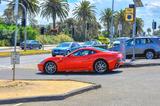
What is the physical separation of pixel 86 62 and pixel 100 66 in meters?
0.71

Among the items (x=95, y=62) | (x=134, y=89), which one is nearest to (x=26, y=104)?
(x=134, y=89)

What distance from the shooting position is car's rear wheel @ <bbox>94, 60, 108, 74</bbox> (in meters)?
23.3

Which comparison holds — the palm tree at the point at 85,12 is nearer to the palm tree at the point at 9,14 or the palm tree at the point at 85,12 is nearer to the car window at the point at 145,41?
the palm tree at the point at 9,14

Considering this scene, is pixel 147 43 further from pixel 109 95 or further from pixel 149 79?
pixel 109 95

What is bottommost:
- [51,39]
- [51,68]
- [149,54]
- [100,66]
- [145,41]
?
[51,68]

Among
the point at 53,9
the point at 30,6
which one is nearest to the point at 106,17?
the point at 53,9

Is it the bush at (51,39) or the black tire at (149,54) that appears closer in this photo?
the black tire at (149,54)

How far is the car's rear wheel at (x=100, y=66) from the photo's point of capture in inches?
917

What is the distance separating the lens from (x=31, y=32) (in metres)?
91.6

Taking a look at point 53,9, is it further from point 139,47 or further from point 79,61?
point 79,61

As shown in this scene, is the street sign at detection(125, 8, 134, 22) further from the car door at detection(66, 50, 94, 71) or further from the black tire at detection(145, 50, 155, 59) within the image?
the car door at detection(66, 50, 94, 71)

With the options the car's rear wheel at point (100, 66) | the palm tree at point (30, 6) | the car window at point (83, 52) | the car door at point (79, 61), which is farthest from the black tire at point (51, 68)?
the palm tree at point (30, 6)

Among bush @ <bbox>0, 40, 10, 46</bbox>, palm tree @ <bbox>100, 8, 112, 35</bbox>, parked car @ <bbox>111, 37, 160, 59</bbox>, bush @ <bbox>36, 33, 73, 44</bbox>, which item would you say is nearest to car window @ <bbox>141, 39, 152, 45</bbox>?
parked car @ <bbox>111, 37, 160, 59</bbox>

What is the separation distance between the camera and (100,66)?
2338cm
